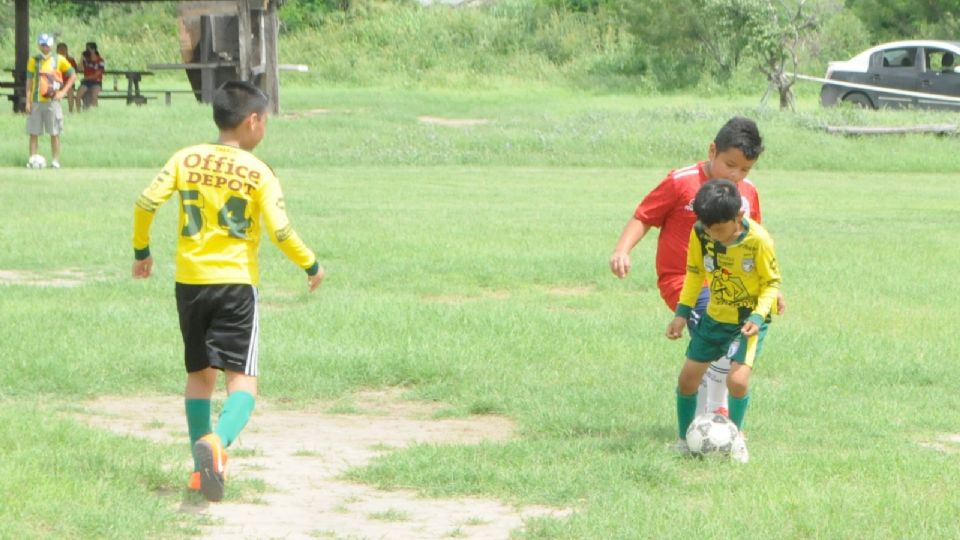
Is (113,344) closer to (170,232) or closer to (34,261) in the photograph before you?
(34,261)

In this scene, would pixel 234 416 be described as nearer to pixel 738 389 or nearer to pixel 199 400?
pixel 199 400

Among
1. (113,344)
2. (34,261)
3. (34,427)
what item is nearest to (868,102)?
(34,261)

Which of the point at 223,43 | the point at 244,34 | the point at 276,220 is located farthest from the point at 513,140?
the point at 276,220

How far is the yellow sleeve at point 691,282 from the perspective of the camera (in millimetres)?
6488

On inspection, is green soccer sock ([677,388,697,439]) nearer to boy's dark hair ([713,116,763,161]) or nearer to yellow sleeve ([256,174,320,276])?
boy's dark hair ([713,116,763,161])

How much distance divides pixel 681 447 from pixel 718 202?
1.12m

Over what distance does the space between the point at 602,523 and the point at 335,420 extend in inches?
92.7

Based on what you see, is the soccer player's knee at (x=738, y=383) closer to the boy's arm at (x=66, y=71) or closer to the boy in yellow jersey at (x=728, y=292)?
the boy in yellow jersey at (x=728, y=292)

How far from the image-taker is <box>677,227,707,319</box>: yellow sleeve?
649cm

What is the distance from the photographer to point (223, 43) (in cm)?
2945

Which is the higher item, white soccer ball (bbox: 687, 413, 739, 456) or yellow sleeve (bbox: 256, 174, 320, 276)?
yellow sleeve (bbox: 256, 174, 320, 276)

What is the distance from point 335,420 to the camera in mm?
7438

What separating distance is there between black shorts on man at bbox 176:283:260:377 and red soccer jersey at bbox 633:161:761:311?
6.27 feet

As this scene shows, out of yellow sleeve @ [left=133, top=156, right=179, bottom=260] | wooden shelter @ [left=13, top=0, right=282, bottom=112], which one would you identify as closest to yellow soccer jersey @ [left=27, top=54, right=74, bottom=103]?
wooden shelter @ [left=13, top=0, right=282, bottom=112]
